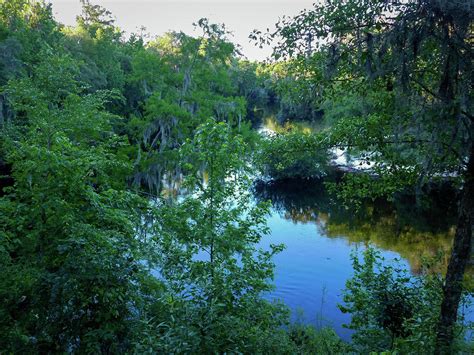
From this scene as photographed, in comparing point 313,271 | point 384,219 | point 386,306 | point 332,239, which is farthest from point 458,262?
point 384,219

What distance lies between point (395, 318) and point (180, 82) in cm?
1847

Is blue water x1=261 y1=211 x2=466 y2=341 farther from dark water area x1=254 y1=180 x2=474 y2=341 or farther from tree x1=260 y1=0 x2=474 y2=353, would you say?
tree x1=260 y1=0 x2=474 y2=353

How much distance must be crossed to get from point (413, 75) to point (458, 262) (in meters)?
2.36

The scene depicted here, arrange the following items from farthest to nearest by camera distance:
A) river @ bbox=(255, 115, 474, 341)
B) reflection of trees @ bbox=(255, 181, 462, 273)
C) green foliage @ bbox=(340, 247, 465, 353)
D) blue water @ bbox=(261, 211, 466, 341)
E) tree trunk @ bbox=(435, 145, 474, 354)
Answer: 1. reflection of trees @ bbox=(255, 181, 462, 273)
2. river @ bbox=(255, 115, 474, 341)
3. blue water @ bbox=(261, 211, 466, 341)
4. green foliage @ bbox=(340, 247, 465, 353)
5. tree trunk @ bbox=(435, 145, 474, 354)

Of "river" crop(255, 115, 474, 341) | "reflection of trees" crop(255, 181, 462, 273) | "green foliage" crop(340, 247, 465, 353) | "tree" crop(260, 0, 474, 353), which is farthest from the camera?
"reflection of trees" crop(255, 181, 462, 273)

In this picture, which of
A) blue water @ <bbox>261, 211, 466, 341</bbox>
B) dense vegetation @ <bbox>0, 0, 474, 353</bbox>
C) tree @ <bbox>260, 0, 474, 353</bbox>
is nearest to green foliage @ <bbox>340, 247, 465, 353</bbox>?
dense vegetation @ <bbox>0, 0, 474, 353</bbox>

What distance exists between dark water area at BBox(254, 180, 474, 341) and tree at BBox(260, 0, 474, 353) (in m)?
6.21

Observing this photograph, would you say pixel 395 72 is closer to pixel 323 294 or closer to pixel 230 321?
pixel 230 321

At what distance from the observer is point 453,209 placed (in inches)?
859

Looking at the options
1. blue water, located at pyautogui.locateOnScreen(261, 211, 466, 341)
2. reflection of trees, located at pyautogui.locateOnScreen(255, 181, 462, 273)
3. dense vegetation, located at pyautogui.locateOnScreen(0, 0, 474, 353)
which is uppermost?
dense vegetation, located at pyautogui.locateOnScreen(0, 0, 474, 353)

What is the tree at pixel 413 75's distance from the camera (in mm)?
4246

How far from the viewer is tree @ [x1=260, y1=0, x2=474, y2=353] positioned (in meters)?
4.25

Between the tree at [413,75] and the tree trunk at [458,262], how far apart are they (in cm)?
1

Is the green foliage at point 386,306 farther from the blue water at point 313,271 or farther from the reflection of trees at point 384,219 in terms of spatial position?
the reflection of trees at point 384,219
